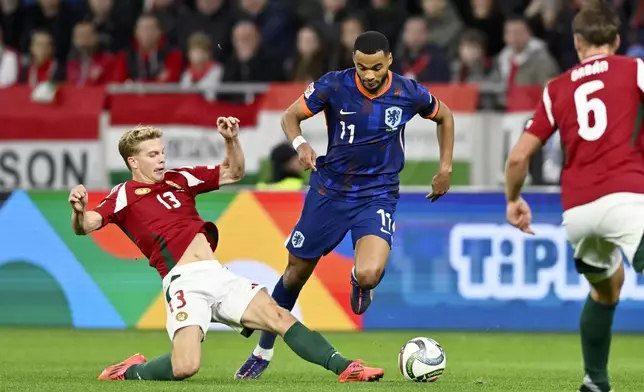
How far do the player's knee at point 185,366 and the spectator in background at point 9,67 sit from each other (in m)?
9.58

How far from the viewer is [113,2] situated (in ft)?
59.8

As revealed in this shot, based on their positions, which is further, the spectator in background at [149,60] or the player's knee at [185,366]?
the spectator in background at [149,60]

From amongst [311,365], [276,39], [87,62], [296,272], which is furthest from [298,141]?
[276,39]

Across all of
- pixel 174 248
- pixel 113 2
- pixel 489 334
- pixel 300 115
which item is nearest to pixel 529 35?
pixel 489 334

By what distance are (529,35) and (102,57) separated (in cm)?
530

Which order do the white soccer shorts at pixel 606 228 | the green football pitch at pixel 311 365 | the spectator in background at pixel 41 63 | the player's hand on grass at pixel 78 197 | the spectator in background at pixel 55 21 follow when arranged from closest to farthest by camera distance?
the white soccer shorts at pixel 606 228
the player's hand on grass at pixel 78 197
the green football pitch at pixel 311 365
the spectator in background at pixel 41 63
the spectator in background at pixel 55 21

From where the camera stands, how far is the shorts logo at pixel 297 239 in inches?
370

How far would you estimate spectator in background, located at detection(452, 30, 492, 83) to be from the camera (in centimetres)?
1570

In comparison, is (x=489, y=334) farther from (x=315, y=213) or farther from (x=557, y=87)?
(x=557, y=87)

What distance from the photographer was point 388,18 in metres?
16.9

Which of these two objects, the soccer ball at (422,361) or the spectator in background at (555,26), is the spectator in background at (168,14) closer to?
the spectator in background at (555,26)

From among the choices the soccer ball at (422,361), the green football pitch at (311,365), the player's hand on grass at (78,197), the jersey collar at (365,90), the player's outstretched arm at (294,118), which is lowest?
the green football pitch at (311,365)

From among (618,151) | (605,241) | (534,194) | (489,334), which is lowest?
(489,334)

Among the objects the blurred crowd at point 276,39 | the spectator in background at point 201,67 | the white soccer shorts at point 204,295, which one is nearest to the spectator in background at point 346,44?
the blurred crowd at point 276,39
